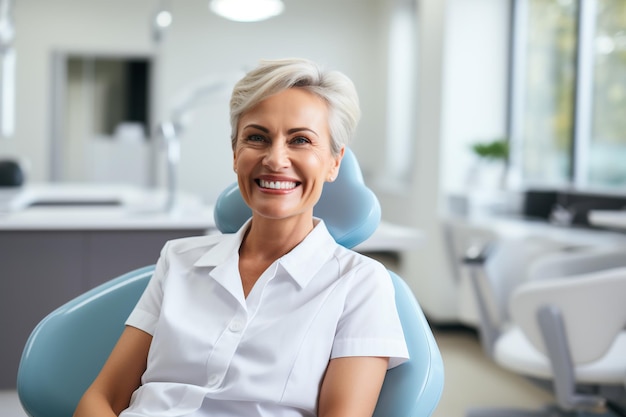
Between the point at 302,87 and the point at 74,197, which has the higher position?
the point at 302,87

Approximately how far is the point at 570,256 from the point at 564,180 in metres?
2.00

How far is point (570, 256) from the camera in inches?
112

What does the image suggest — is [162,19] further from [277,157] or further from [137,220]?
[277,157]

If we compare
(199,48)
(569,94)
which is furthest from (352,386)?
(199,48)

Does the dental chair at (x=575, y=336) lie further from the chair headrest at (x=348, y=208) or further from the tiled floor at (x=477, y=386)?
the chair headrest at (x=348, y=208)

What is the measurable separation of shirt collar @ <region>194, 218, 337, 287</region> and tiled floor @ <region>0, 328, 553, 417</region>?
2.16m

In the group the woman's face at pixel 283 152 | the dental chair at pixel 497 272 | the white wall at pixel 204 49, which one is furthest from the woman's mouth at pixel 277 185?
the white wall at pixel 204 49

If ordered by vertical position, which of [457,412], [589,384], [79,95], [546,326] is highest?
[79,95]

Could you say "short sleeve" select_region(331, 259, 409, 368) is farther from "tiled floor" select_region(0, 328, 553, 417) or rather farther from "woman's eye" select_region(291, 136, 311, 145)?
"tiled floor" select_region(0, 328, 553, 417)

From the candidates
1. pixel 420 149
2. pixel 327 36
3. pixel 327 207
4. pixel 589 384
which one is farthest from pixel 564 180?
pixel 327 36

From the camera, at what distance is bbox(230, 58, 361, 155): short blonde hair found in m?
1.29

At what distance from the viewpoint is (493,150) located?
4.61 meters

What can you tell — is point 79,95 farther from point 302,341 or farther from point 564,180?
point 302,341

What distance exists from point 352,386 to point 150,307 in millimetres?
420
